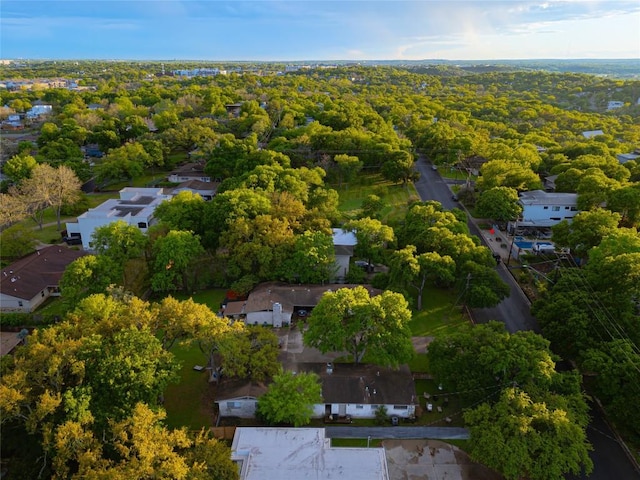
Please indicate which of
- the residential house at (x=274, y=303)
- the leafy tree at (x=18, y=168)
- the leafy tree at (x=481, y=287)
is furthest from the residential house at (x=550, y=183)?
the leafy tree at (x=18, y=168)

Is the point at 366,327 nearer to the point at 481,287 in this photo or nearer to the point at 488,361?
the point at 488,361

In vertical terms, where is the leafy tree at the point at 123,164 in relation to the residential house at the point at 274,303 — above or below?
above

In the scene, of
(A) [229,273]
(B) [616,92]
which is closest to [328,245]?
(A) [229,273]

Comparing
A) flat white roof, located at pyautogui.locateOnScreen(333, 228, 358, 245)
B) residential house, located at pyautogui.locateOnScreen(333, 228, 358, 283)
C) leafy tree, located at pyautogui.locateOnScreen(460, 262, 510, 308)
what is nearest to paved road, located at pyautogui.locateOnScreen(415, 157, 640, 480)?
leafy tree, located at pyautogui.locateOnScreen(460, 262, 510, 308)

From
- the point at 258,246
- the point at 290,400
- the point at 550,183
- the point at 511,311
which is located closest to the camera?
the point at 290,400

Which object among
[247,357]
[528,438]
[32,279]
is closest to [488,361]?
[528,438]

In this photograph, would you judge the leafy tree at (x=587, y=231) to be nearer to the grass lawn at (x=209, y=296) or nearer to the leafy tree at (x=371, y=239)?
the leafy tree at (x=371, y=239)
